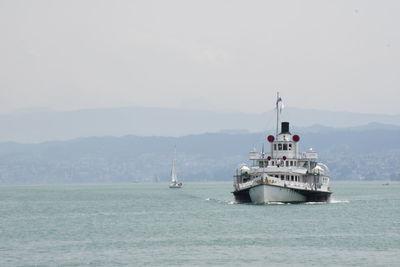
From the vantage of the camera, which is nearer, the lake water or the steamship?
the lake water

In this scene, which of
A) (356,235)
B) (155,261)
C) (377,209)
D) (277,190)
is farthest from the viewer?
(377,209)

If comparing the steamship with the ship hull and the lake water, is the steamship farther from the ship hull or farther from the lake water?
the lake water

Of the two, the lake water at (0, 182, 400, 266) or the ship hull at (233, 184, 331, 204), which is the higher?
the ship hull at (233, 184, 331, 204)

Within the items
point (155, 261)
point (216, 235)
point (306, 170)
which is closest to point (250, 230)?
point (216, 235)

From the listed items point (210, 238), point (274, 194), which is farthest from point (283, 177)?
point (210, 238)

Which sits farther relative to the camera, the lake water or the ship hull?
the ship hull

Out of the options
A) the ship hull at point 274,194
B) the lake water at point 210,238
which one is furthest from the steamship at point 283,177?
the lake water at point 210,238

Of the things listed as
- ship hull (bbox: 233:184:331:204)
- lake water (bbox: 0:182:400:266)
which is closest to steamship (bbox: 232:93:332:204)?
ship hull (bbox: 233:184:331:204)

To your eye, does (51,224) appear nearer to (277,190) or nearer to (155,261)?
(277,190)

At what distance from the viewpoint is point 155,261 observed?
5816cm

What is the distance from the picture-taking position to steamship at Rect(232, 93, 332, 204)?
102 meters

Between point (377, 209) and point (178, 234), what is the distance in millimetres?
41600

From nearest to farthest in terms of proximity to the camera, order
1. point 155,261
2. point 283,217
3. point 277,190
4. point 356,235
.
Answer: point 155,261 → point 356,235 → point 283,217 → point 277,190

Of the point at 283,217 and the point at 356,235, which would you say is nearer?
the point at 356,235
